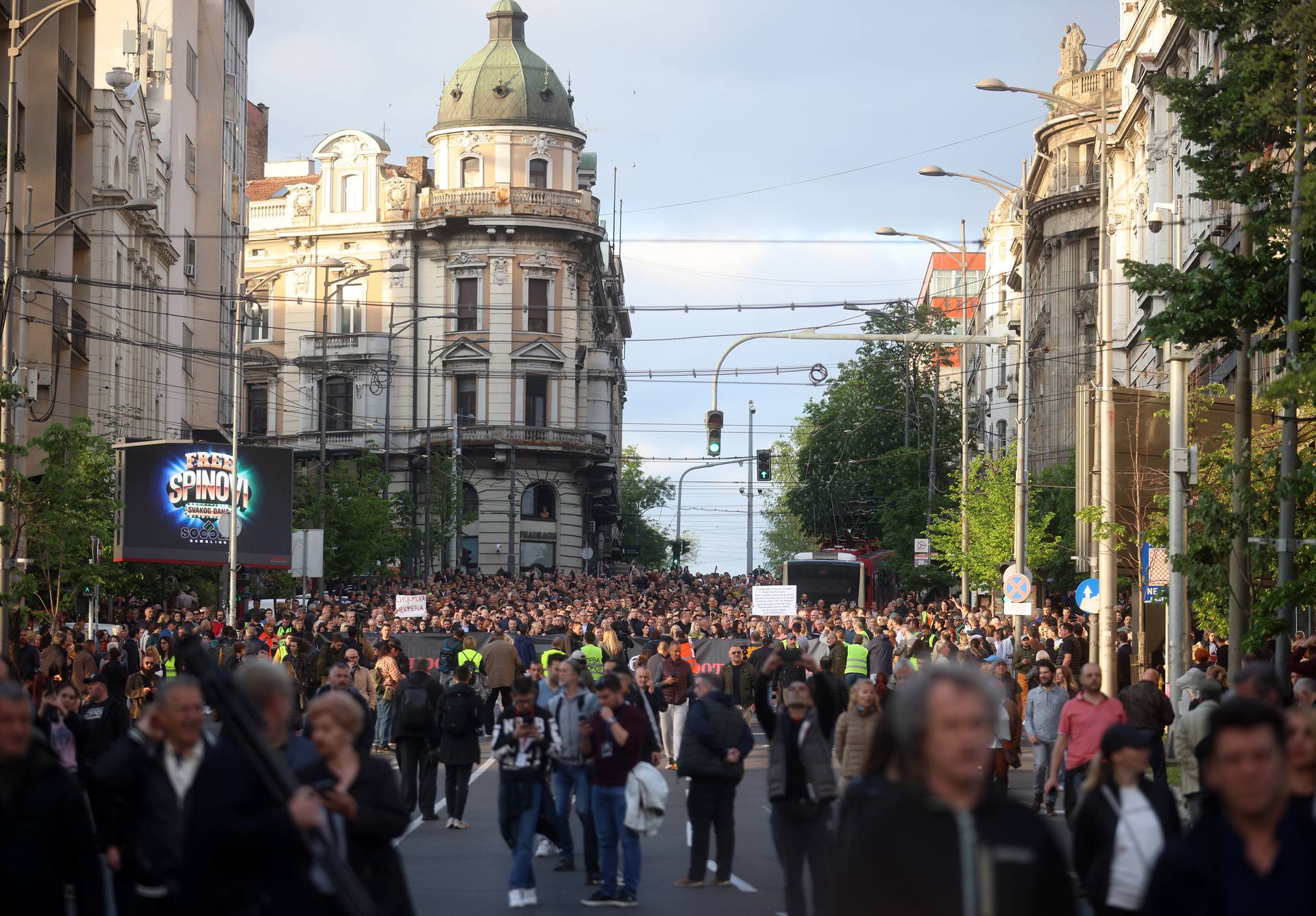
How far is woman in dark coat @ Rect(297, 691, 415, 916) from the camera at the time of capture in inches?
296

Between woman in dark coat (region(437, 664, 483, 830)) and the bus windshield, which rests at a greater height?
the bus windshield

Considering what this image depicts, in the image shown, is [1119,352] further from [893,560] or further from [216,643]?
[216,643]

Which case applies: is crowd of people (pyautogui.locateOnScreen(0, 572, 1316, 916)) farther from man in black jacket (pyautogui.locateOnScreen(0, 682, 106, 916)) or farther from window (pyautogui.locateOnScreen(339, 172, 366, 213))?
window (pyautogui.locateOnScreen(339, 172, 366, 213))

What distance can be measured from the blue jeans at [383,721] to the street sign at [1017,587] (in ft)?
38.8

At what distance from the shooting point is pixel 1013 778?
80.8ft

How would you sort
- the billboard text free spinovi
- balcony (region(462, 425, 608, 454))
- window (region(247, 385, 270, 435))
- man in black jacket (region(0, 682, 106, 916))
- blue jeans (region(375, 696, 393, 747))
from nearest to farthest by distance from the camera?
man in black jacket (region(0, 682, 106, 916)) → blue jeans (region(375, 696, 393, 747)) → the billboard text free spinovi → balcony (region(462, 425, 608, 454)) → window (region(247, 385, 270, 435))

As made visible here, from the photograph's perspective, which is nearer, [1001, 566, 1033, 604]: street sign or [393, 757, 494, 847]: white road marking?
[393, 757, 494, 847]: white road marking

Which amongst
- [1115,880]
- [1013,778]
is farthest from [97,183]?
[1115,880]

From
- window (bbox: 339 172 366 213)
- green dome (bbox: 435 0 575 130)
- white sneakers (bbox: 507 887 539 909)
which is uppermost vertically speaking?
green dome (bbox: 435 0 575 130)

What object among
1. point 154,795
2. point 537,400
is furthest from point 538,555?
point 154,795

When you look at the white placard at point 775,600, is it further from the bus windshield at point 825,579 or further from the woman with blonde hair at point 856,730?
the woman with blonde hair at point 856,730

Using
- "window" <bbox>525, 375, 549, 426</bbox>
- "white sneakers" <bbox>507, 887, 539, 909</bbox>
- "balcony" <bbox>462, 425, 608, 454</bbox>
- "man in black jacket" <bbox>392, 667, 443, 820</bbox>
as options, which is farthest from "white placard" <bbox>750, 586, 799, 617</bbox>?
"window" <bbox>525, 375, 549, 426</bbox>

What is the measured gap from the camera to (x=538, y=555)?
87688 mm

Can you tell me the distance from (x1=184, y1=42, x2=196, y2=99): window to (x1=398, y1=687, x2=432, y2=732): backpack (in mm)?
56902
